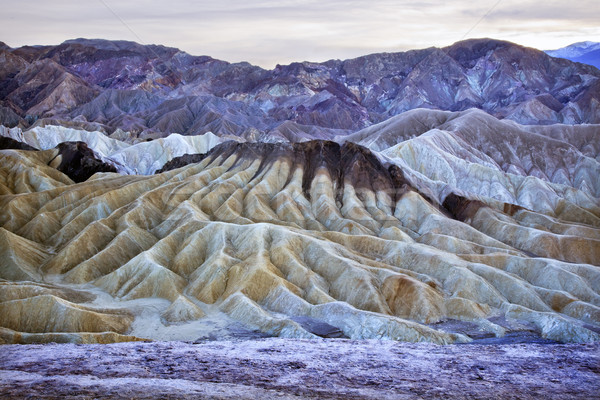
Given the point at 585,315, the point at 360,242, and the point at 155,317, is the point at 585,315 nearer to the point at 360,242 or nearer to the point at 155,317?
the point at 360,242

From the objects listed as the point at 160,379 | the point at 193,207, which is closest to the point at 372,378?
the point at 160,379

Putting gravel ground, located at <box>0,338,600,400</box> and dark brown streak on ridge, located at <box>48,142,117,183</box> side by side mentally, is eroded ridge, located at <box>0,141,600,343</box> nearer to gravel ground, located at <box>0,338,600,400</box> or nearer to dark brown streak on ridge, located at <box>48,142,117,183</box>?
dark brown streak on ridge, located at <box>48,142,117,183</box>

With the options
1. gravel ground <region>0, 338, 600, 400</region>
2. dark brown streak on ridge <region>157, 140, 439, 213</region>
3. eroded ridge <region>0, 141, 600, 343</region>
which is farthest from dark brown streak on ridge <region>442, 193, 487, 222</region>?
gravel ground <region>0, 338, 600, 400</region>

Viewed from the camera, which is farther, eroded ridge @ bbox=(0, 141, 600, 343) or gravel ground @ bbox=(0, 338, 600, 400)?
eroded ridge @ bbox=(0, 141, 600, 343)

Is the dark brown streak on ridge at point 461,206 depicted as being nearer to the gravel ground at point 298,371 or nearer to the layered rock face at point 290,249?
the layered rock face at point 290,249

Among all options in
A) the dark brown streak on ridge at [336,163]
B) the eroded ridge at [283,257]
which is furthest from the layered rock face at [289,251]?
the dark brown streak on ridge at [336,163]

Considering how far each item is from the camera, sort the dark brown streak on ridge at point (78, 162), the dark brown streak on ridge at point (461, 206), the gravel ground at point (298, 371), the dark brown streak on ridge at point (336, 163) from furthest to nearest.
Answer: the dark brown streak on ridge at point (78, 162), the dark brown streak on ridge at point (336, 163), the dark brown streak on ridge at point (461, 206), the gravel ground at point (298, 371)

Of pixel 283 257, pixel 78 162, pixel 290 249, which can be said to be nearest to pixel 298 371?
pixel 283 257
